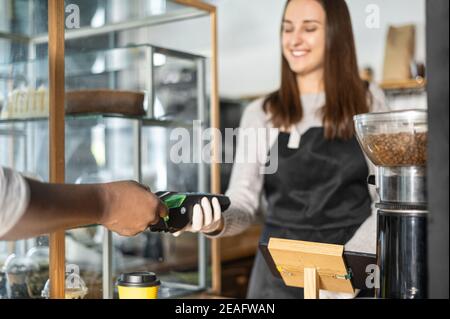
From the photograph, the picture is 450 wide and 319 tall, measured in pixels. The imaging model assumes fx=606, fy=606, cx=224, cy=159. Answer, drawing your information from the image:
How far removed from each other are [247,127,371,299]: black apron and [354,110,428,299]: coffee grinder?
579mm

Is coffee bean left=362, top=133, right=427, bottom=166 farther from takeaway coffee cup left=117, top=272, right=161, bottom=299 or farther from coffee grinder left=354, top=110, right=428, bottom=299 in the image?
takeaway coffee cup left=117, top=272, right=161, bottom=299

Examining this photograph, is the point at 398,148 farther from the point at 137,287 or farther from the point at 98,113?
the point at 98,113

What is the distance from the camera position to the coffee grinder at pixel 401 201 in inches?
35.1

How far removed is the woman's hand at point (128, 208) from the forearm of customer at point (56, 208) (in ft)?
0.06

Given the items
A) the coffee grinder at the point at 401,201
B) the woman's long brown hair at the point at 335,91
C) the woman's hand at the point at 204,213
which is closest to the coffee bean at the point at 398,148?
the coffee grinder at the point at 401,201

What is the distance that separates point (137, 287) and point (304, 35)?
2.48ft

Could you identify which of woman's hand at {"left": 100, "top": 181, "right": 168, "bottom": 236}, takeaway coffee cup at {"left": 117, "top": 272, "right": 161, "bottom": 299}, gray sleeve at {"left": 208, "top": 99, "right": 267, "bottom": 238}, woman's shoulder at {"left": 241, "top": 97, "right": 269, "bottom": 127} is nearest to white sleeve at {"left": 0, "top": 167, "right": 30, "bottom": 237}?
woman's hand at {"left": 100, "top": 181, "right": 168, "bottom": 236}

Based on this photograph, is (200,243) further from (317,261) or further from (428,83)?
(428,83)

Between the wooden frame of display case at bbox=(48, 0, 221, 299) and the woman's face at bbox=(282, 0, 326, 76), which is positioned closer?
the wooden frame of display case at bbox=(48, 0, 221, 299)

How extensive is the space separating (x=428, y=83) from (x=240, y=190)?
3.13 feet

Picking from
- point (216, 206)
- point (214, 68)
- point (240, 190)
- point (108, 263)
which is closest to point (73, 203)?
point (216, 206)

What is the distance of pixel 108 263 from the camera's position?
138cm

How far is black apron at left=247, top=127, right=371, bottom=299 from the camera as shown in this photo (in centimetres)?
156

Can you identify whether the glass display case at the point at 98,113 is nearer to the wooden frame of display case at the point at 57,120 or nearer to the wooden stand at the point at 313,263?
the wooden frame of display case at the point at 57,120
